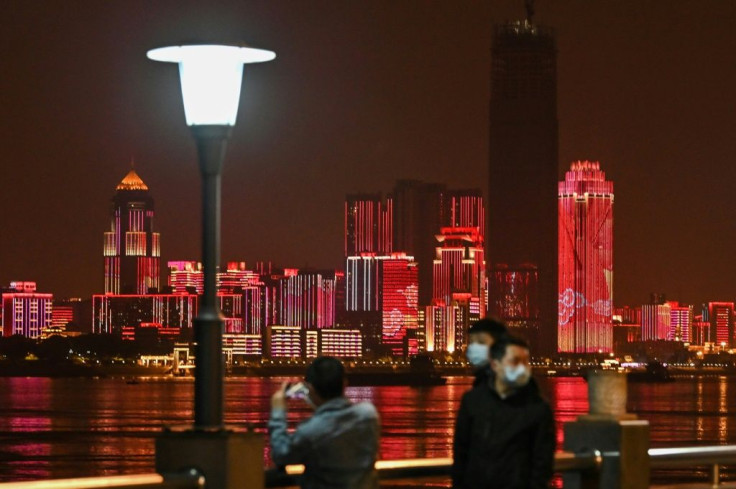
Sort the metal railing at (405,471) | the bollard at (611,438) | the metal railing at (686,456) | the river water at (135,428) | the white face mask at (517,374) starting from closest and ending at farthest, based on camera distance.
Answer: the metal railing at (405,471) → the white face mask at (517,374) → the bollard at (611,438) → the metal railing at (686,456) → the river water at (135,428)

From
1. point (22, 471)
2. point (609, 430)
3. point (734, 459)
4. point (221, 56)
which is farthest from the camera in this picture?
point (22, 471)

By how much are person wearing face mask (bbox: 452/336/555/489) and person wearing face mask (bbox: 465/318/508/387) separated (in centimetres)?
46

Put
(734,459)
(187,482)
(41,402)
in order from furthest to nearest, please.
Answer: (41,402) → (734,459) → (187,482)

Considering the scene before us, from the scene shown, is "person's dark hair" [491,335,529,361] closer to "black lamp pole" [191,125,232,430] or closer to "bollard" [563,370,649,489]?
"black lamp pole" [191,125,232,430]

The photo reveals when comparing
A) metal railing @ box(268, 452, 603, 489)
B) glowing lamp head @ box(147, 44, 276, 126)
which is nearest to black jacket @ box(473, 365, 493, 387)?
metal railing @ box(268, 452, 603, 489)

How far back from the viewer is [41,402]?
446 ft

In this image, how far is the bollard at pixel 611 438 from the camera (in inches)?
397

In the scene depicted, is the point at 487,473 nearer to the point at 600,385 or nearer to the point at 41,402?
the point at 600,385

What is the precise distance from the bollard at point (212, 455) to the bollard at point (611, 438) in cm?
284

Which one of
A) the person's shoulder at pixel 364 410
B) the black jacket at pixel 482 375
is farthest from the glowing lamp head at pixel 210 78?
the black jacket at pixel 482 375

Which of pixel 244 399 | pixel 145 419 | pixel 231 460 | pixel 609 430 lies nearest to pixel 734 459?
pixel 609 430

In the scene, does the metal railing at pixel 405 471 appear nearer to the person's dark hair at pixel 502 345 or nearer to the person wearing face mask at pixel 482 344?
the person wearing face mask at pixel 482 344

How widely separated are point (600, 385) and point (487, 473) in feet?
8.09

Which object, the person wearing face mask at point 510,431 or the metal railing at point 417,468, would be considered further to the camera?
the metal railing at point 417,468
